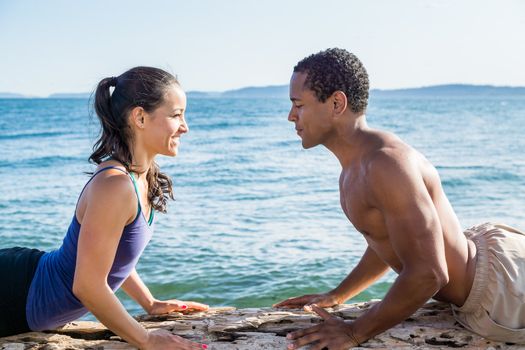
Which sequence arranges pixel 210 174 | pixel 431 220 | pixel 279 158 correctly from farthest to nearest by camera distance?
pixel 279 158 → pixel 210 174 → pixel 431 220

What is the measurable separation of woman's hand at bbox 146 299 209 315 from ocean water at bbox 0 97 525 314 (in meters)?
1.11

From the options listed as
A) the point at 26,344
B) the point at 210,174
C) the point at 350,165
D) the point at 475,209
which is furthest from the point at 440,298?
the point at 210,174

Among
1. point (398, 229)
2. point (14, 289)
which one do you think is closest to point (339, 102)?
point (398, 229)

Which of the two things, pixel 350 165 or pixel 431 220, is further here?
pixel 350 165

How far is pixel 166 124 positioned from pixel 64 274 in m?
0.91

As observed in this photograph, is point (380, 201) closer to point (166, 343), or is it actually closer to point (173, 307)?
point (166, 343)

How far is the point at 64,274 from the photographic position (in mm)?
3135

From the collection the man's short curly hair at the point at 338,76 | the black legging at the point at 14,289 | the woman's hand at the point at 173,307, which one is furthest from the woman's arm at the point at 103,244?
the man's short curly hair at the point at 338,76

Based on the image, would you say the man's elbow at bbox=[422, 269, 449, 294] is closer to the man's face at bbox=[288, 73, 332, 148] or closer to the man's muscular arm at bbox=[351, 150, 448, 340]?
the man's muscular arm at bbox=[351, 150, 448, 340]

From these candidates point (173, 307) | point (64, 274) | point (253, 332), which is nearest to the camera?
point (64, 274)

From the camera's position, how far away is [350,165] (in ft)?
10.5

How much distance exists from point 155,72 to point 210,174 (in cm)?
1338

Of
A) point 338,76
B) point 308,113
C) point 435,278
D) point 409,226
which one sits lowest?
point 435,278

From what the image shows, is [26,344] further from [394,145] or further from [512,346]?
[512,346]
